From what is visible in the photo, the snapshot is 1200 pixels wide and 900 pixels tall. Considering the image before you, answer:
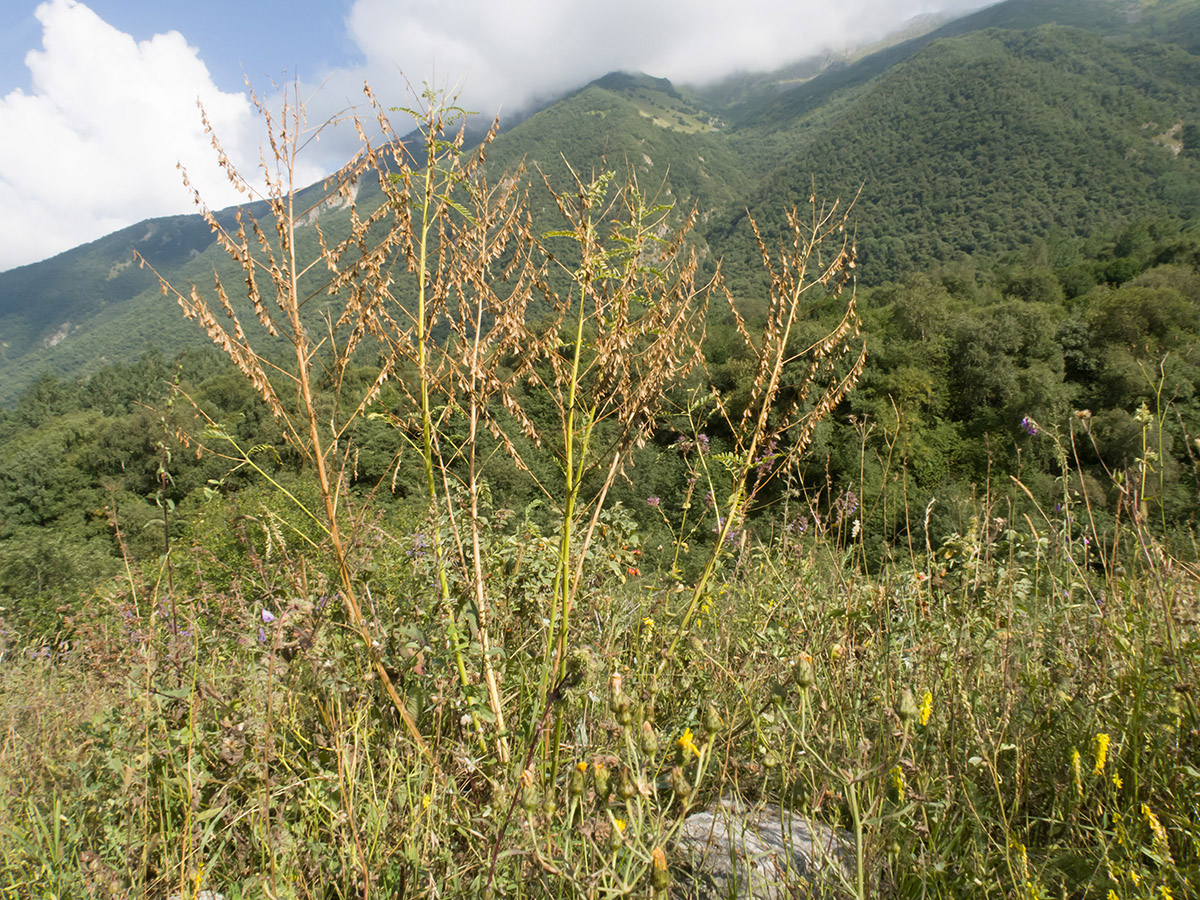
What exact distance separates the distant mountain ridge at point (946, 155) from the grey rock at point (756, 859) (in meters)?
46.8

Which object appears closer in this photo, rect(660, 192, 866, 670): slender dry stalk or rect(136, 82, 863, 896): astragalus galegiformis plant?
rect(136, 82, 863, 896): astragalus galegiformis plant

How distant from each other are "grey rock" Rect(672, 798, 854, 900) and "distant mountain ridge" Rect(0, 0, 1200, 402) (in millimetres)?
46768

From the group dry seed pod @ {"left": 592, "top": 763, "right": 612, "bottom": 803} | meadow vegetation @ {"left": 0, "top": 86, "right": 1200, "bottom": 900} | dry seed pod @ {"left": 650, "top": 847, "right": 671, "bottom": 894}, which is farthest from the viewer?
meadow vegetation @ {"left": 0, "top": 86, "right": 1200, "bottom": 900}

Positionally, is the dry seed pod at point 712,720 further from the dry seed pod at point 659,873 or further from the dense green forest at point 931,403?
the dense green forest at point 931,403

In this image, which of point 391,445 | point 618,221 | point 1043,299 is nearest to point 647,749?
point 618,221

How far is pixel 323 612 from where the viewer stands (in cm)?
174

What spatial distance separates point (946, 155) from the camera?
288 ft

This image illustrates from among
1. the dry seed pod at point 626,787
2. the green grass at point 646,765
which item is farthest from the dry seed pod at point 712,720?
the dry seed pod at point 626,787

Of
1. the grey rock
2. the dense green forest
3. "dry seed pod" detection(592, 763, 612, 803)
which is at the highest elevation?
"dry seed pod" detection(592, 763, 612, 803)

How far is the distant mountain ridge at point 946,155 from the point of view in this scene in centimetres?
6944

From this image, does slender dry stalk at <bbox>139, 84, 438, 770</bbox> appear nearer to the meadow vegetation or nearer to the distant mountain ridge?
the meadow vegetation

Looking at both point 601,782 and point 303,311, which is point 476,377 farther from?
point 601,782

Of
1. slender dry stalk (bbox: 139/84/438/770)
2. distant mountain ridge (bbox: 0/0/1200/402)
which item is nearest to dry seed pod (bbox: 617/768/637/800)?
slender dry stalk (bbox: 139/84/438/770)

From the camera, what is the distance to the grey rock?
1159 mm
